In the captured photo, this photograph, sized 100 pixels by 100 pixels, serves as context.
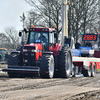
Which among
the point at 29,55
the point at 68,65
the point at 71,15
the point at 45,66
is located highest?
the point at 71,15

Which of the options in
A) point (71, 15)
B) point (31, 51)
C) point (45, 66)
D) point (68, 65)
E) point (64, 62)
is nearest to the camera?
point (45, 66)

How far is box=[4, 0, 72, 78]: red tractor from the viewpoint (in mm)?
12859

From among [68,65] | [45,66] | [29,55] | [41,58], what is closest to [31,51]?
[29,55]

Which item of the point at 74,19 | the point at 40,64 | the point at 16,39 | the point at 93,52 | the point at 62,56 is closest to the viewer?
the point at 40,64

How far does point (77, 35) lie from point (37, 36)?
21.8m

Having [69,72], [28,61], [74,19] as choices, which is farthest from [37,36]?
[74,19]

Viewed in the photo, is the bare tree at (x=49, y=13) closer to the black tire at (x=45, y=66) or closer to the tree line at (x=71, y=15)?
the tree line at (x=71, y=15)

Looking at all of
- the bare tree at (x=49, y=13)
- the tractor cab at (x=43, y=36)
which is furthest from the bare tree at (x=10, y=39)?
the tractor cab at (x=43, y=36)

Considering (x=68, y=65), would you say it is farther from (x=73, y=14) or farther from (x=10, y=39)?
(x=10, y=39)

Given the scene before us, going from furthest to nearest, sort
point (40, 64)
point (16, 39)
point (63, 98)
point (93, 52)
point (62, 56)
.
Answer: point (16, 39) < point (93, 52) < point (62, 56) < point (40, 64) < point (63, 98)

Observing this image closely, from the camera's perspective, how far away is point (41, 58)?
13.2m

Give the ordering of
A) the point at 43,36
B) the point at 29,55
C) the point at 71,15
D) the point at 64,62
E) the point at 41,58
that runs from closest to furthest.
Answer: the point at 41,58, the point at 29,55, the point at 64,62, the point at 43,36, the point at 71,15

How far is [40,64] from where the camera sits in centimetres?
1289

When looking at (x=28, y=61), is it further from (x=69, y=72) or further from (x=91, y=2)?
(x=91, y=2)
